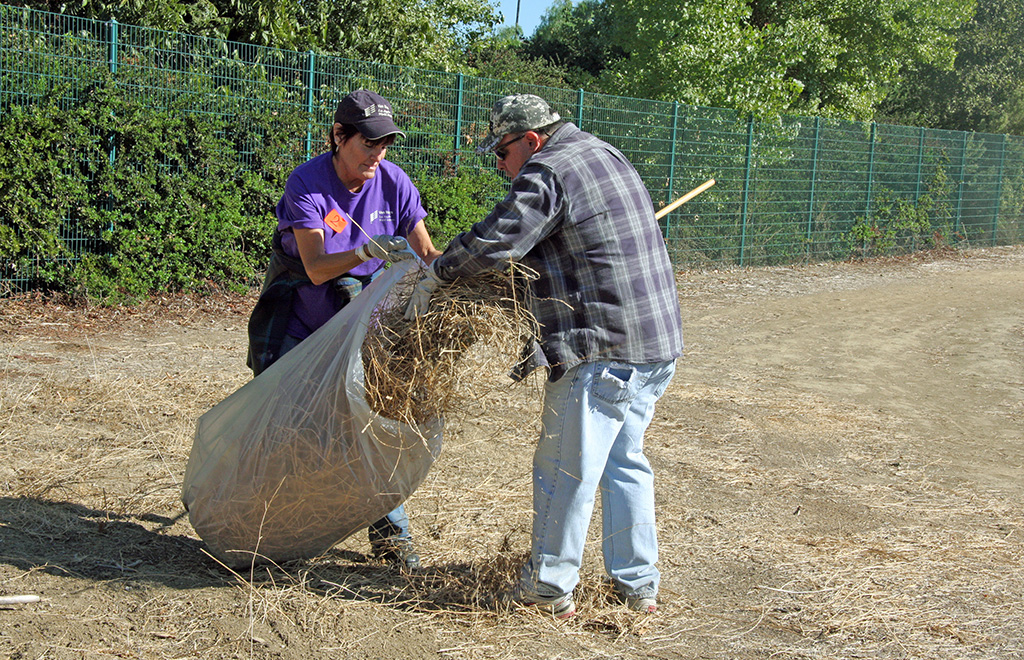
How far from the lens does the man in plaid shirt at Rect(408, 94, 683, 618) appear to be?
2807mm

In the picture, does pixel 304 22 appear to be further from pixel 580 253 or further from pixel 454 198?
pixel 580 253

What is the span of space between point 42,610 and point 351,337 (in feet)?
4.16

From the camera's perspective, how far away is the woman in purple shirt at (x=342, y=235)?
3.20m

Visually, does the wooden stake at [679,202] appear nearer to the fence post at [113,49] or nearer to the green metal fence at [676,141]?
the green metal fence at [676,141]

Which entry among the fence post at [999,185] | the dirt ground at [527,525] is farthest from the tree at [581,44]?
the dirt ground at [527,525]

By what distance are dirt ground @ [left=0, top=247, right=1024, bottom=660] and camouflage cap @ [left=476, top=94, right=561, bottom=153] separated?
2.51 feet

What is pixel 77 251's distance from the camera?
7652mm

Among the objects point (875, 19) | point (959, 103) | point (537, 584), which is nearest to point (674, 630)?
point (537, 584)

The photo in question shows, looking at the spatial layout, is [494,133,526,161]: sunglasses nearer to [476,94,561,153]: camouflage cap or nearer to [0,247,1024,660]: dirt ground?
[476,94,561,153]: camouflage cap

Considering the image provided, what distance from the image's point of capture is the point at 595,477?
294 cm

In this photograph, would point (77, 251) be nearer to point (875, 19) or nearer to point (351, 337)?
point (351, 337)

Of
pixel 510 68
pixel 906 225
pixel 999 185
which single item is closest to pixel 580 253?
pixel 906 225

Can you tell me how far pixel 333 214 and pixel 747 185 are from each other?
10.6 m

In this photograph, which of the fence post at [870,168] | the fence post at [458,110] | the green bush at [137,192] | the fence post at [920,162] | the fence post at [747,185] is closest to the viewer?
the green bush at [137,192]
